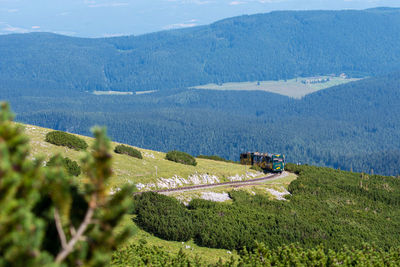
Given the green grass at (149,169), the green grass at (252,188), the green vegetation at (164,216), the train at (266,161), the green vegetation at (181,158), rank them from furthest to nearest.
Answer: the train at (266,161), the green vegetation at (181,158), the green grass at (252,188), the green vegetation at (164,216), the green grass at (149,169)

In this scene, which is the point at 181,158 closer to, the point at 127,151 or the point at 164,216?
the point at 127,151

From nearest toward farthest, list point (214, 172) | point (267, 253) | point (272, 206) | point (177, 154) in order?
point (267, 253) → point (272, 206) → point (214, 172) → point (177, 154)

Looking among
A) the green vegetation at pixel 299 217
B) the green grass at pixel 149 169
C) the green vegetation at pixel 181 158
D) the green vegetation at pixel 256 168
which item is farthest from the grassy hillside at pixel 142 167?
the green vegetation at pixel 299 217

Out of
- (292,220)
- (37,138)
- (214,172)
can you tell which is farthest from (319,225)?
(37,138)

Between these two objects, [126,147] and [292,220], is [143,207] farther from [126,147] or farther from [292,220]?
[126,147]

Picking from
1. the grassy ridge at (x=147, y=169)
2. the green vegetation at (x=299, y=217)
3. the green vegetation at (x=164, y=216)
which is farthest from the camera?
the green vegetation at (x=299, y=217)

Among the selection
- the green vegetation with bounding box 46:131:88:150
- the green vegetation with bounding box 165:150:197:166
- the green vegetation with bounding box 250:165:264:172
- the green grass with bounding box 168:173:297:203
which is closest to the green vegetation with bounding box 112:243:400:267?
the green grass with bounding box 168:173:297:203

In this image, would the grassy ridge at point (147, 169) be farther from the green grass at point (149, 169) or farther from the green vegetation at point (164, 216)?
the green vegetation at point (164, 216)
